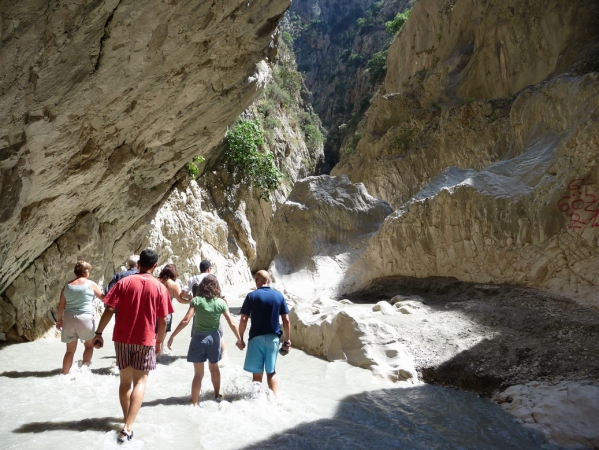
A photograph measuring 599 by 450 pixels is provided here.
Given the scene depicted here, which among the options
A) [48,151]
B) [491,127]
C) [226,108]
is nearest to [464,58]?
[491,127]

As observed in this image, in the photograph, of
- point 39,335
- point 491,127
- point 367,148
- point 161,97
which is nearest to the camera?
point 161,97

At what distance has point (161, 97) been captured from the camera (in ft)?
22.2

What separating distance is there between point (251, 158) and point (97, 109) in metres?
19.0

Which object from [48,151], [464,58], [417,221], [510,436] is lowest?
[510,436]

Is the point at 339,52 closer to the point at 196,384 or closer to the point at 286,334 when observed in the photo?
the point at 286,334

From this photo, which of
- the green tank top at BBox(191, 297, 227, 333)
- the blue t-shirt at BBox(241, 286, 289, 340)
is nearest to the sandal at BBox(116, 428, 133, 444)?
the green tank top at BBox(191, 297, 227, 333)

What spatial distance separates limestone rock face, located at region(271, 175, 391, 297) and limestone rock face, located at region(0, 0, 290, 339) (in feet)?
24.5

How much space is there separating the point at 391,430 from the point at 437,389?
5.54ft

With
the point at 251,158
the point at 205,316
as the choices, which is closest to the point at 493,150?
the point at 251,158

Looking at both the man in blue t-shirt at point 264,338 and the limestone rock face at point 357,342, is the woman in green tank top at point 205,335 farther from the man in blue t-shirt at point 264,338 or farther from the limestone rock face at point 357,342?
the limestone rock face at point 357,342

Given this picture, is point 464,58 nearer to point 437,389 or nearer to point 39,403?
point 437,389

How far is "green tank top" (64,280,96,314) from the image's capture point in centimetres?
530

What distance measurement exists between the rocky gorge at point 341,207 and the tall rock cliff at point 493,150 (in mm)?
52

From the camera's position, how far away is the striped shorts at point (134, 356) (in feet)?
12.0
